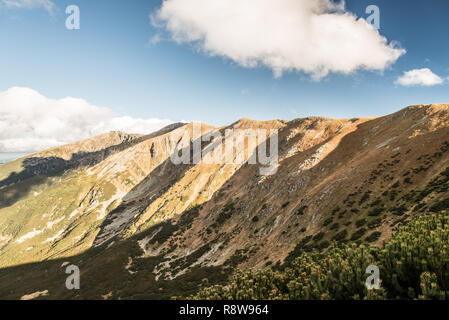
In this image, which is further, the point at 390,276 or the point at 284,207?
the point at 284,207

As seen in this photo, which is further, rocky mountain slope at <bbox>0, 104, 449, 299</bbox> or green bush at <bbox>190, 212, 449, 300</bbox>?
rocky mountain slope at <bbox>0, 104, 449, 299</bbox>

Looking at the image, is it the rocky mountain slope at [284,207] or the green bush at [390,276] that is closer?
the green bush at [390,276]

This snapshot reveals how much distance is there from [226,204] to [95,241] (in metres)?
118

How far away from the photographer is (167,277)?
71062 millimetres

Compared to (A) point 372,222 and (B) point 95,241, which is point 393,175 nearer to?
(A) point 372,222

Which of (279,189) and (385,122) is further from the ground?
(385,122)

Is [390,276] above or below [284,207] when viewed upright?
above

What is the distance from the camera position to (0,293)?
396ft

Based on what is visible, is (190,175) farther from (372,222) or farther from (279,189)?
(372,222)

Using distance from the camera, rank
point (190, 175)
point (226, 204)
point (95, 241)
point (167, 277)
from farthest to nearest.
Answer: point (95, 241) → point (190, 175) → point (226, 204) → point (167, 277)
